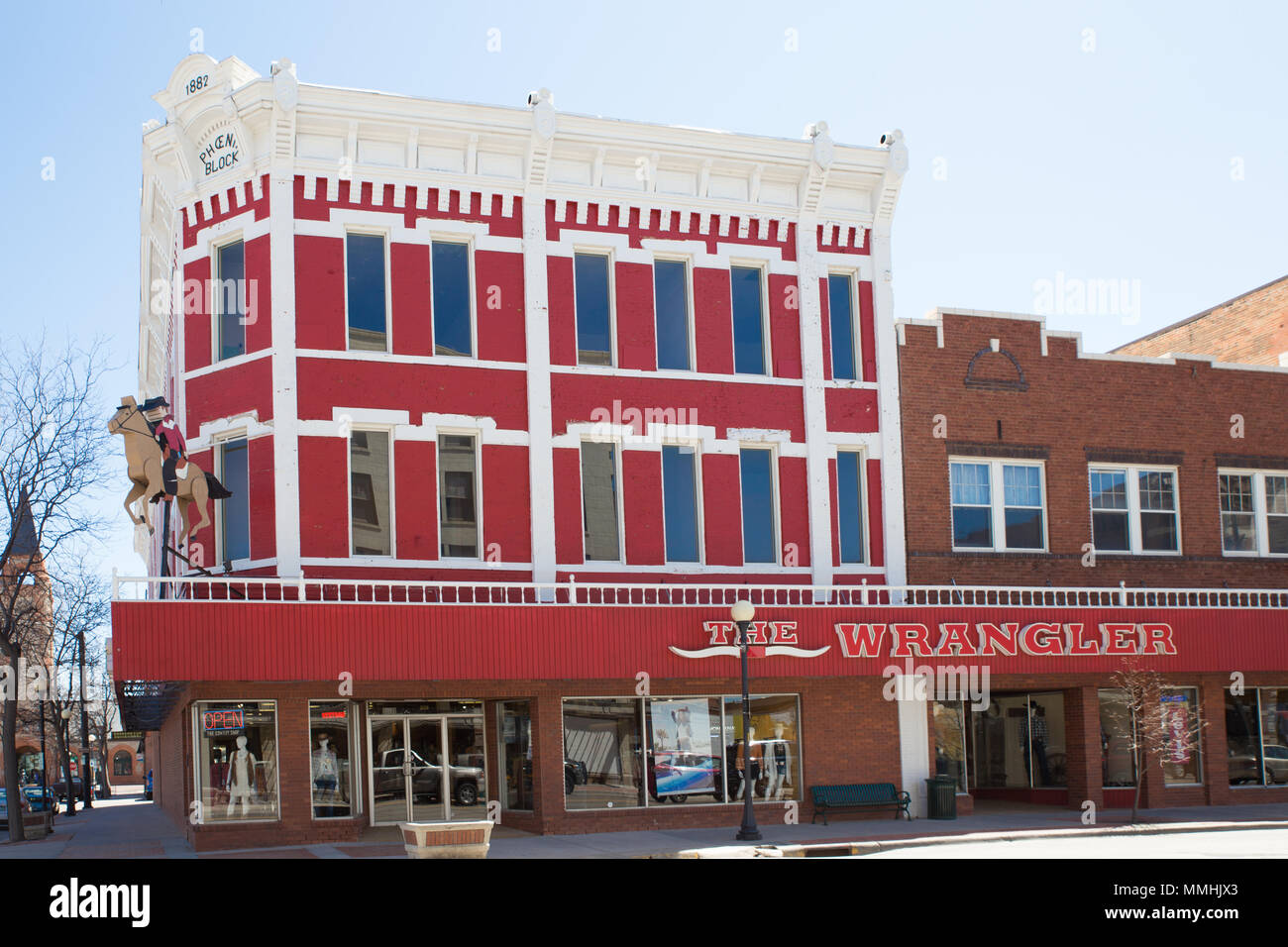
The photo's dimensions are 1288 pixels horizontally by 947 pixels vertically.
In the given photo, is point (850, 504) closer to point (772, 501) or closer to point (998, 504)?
point (772, 501)

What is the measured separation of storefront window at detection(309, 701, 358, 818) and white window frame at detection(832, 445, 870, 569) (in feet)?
33.5

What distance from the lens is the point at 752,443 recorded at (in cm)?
2666

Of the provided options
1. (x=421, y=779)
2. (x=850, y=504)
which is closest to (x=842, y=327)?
(x=850, y=504)

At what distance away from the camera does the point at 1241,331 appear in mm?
36281

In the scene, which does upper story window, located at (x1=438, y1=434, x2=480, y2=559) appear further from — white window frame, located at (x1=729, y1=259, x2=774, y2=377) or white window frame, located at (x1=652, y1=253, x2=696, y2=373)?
white window frame, located at (x1=729, y1=259, x2=774, y2=377)

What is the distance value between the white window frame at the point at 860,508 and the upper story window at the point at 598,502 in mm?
4646

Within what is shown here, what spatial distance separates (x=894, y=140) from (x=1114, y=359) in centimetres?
712

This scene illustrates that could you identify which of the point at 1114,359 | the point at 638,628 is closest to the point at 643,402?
the point at 638,628

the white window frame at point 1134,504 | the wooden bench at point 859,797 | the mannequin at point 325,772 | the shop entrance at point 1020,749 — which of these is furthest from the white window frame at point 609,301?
the shop entrance at point 1020,749

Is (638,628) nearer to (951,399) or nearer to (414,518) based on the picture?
(414,518)

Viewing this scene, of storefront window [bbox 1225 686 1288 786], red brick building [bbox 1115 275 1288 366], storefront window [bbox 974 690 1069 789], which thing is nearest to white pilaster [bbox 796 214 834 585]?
storefront window [bbox 974 690 1069 789]

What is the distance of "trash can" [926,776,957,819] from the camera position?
2544 cm

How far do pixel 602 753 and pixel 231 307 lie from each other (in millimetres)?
10755

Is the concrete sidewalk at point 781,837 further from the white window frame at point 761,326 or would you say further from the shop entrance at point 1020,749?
the white window frame at point 761,326
